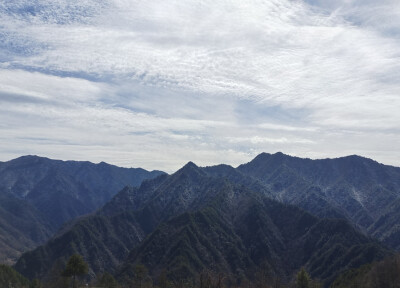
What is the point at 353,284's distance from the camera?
175 meters

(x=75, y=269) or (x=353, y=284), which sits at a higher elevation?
(x=75, y=269)

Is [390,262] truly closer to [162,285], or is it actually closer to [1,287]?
→ [162,285]

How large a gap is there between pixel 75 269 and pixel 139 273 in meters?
31.0

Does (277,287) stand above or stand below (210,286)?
below

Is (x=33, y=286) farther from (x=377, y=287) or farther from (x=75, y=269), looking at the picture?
(x=377, y=287)

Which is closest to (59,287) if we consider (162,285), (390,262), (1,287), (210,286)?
(162,285)

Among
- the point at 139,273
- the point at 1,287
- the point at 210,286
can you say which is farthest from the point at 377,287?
the point at 1,287

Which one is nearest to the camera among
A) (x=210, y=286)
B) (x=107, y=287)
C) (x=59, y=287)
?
(x=210, y=286)

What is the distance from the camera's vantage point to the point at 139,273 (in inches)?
5812

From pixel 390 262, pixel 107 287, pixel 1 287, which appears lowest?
pixel 1 287

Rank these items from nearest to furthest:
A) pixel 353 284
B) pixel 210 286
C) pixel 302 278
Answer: pixel 210 286 → pixel 302 278 → pixel 353 284

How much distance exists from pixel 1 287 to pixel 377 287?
7558 inches

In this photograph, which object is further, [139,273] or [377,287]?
[377,287]

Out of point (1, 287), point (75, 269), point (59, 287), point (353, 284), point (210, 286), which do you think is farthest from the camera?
point (1, 287)
